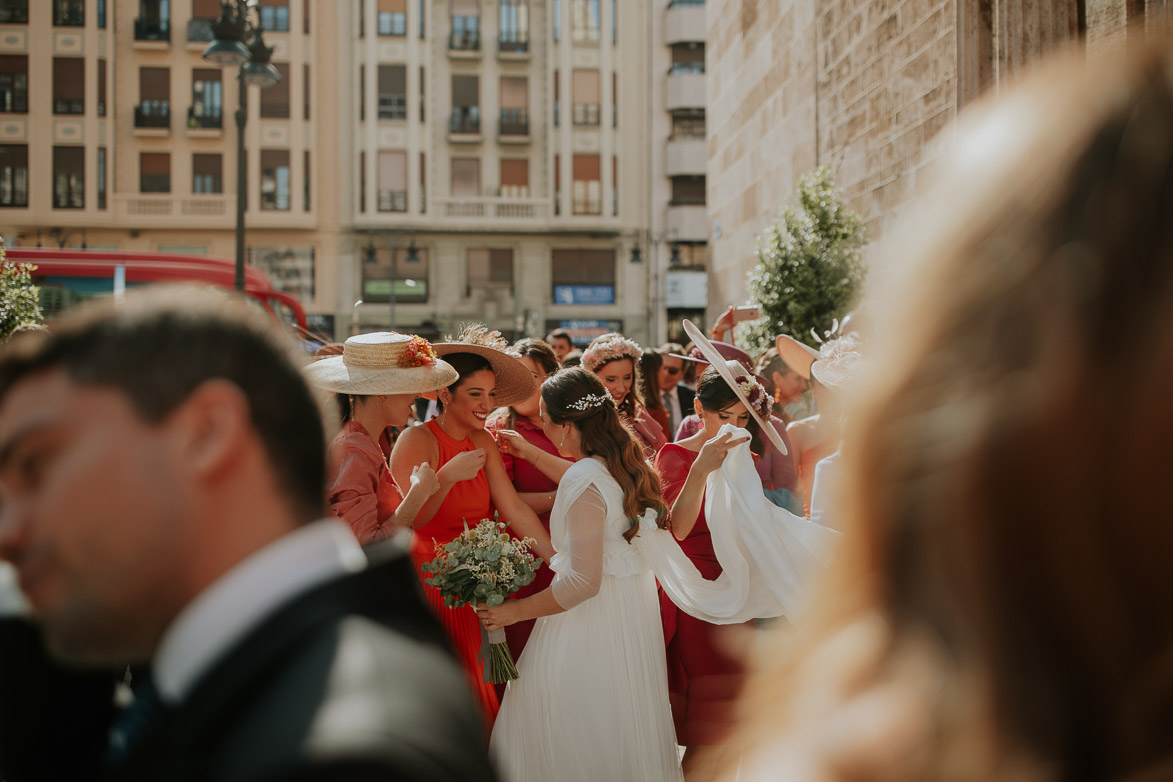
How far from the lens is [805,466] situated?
564 centimetres

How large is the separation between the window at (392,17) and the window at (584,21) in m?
6.97

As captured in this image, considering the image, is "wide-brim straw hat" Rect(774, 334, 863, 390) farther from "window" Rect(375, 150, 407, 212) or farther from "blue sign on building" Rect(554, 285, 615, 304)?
"window" Rect(375, 150, 407, 212)

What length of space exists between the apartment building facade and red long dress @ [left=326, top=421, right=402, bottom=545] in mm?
29762

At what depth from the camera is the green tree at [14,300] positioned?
311 inches

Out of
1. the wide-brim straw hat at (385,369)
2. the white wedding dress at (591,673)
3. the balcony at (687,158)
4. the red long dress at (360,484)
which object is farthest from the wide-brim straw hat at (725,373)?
the balcony at (687,158)

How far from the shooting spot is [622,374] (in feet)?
19.3

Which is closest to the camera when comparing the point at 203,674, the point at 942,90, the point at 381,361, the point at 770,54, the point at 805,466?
the point at 203,674

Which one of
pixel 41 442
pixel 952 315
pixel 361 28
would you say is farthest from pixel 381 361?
pixel 361 28

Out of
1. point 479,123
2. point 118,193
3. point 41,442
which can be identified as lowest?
point 41,442

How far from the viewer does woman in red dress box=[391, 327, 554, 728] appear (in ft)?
14.0

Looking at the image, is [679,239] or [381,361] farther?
[679,239]

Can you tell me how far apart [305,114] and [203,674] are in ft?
125

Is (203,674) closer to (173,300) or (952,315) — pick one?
(173,300)

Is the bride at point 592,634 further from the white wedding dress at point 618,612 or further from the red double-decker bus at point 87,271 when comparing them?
the red double-decker bus at point 87,271
